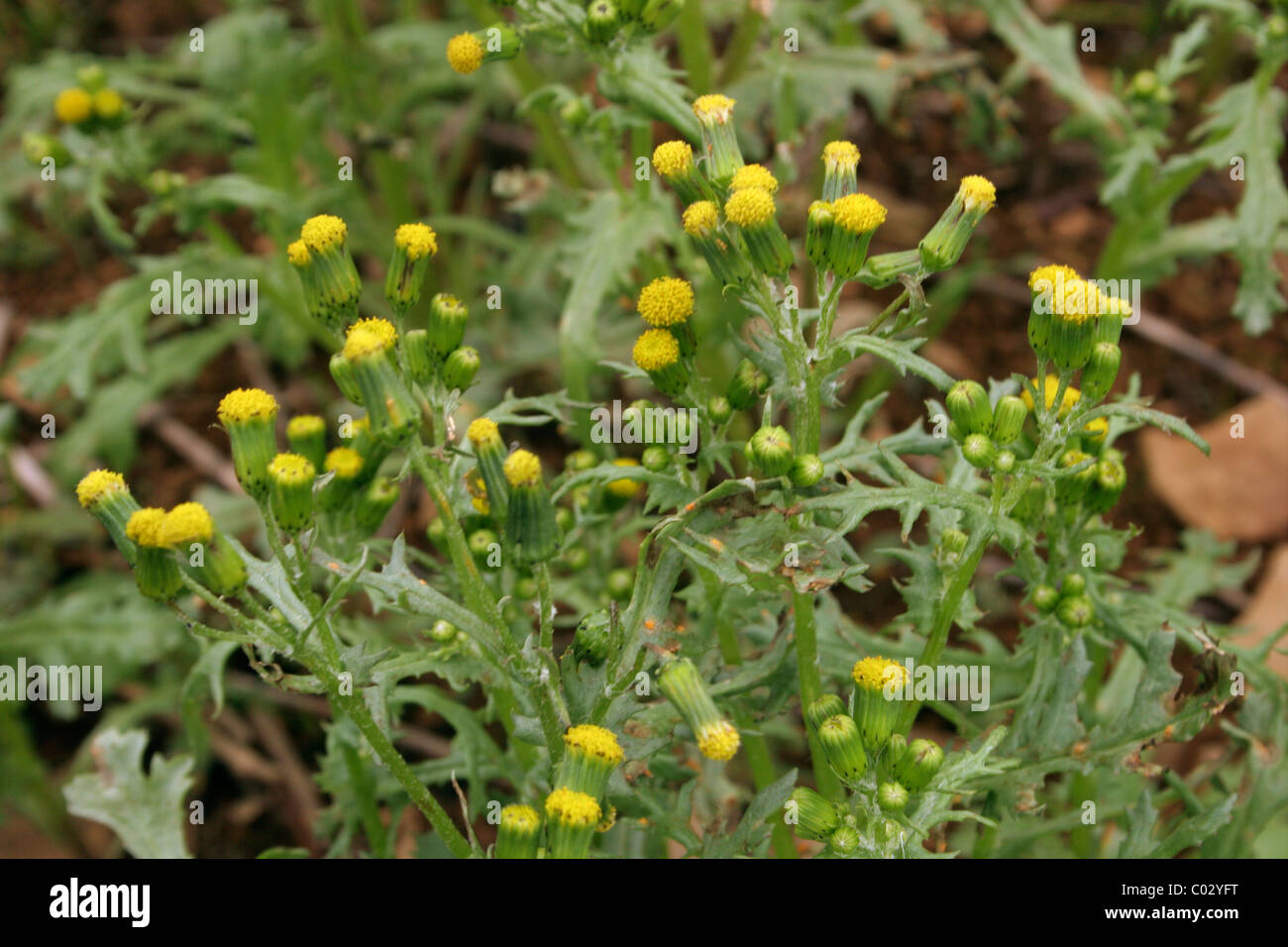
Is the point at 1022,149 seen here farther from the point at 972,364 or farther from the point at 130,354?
the point at 130,354

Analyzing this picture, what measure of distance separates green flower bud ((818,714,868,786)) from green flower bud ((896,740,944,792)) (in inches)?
2.7

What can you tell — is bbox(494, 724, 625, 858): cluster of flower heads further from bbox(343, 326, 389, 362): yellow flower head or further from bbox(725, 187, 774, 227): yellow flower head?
bbox(725, 187, 774, 227): yellow flower head

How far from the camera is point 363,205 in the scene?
4668 millimetres

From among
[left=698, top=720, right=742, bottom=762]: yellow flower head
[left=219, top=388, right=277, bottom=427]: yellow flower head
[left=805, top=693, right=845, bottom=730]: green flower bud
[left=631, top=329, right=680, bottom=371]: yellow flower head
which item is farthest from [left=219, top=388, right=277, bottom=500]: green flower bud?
[left=805, top=693, right=845, bottom=730]: green flower bud

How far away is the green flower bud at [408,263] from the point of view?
2371mm

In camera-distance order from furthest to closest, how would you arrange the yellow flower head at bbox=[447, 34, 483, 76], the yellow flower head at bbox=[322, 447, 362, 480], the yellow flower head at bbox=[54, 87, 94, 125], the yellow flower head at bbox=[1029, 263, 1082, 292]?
1. the yellow flower head at bbox=[54, 87, 94, 125]
2. the yellow flower head at bbox=[447, 34, 483, 76]
3. the yellow flower head at bbox=[322, 447, 362, 480]
4. the yellow flower head at bbox=[1029, 263, 1082, 292]

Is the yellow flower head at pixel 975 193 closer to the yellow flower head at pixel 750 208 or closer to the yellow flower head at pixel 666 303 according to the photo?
the yellow flower head at pixel 750 208

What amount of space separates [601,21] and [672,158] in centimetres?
62

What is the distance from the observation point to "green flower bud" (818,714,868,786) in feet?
7.04

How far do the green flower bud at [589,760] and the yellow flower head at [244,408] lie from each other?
2.65ft

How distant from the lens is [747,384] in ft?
7.89

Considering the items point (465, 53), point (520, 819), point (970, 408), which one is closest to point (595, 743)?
point (520, 819)
